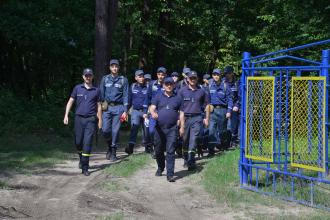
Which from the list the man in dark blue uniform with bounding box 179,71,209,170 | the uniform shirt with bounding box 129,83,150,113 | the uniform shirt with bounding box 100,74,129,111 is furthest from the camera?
the uniform shirt with bounding box 129,83,150,113

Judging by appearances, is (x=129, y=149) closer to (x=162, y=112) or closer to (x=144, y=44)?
(x=162, y=112)

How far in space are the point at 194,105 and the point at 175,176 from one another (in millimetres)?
1437

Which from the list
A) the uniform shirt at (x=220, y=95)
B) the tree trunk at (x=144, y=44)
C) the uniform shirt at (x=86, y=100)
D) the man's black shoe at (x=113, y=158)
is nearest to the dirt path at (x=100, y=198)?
the uniform shirt at (x=86, y=100)

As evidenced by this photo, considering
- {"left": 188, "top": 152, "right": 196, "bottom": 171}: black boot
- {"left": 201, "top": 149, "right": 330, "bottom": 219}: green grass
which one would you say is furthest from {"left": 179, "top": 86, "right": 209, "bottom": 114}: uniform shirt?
{"left": 201, "top": 149, "right": 330, "bottom": 219}: green grass

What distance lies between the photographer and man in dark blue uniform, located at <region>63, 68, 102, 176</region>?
419 inches

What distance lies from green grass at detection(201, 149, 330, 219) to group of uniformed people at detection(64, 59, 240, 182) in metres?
0.62

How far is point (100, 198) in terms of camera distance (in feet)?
28.2

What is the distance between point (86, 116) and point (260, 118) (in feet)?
11.4

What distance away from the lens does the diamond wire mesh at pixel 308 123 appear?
26.3 ft

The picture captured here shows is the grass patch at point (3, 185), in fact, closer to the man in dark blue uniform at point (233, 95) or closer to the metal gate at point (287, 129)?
the metal gate at point (287, 129)

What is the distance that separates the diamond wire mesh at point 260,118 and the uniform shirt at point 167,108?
1.46 meters

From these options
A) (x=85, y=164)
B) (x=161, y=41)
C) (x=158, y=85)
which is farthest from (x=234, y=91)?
(x=161, y=41)

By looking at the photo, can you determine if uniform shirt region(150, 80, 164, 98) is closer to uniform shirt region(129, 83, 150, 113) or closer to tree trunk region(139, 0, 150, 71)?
uniform shirt region(129, 83, 150, 113)

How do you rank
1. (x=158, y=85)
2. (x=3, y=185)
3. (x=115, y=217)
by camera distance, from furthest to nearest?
(x=158, y=85), (x=3, y=185), (x=115, y=217)
